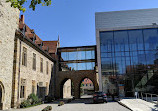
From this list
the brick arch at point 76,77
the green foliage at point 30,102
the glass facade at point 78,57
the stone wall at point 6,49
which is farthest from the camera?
the glass facade at point 78,57

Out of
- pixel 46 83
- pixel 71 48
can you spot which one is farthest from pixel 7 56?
Answer: pixel 71 48

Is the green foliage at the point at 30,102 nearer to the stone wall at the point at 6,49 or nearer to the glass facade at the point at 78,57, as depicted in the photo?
the stone wall at the point at 6,49

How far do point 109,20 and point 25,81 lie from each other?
136ft

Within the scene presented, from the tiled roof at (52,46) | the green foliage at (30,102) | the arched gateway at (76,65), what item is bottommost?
the green foliage at (30,102)

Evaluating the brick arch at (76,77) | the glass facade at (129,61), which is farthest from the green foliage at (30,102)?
the brick arch at (76,77)

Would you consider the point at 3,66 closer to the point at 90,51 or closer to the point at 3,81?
the point at 3,81

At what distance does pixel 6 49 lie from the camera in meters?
14.9

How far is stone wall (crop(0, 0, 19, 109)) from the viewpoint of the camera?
14219 mm

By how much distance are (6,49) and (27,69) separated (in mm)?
4343

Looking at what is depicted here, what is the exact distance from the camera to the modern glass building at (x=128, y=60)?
2470cm

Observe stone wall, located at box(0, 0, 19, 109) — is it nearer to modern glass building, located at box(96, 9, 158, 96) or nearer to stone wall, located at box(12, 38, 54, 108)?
stone wall, located at box(12, 38, 54, 108)

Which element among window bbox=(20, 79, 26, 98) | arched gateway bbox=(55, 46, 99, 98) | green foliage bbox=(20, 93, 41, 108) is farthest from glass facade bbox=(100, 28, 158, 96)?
window bbox=(20, 79, 26, 98)

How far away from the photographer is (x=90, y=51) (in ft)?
105

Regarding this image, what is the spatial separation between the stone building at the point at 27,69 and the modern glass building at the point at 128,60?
27.5 feet
